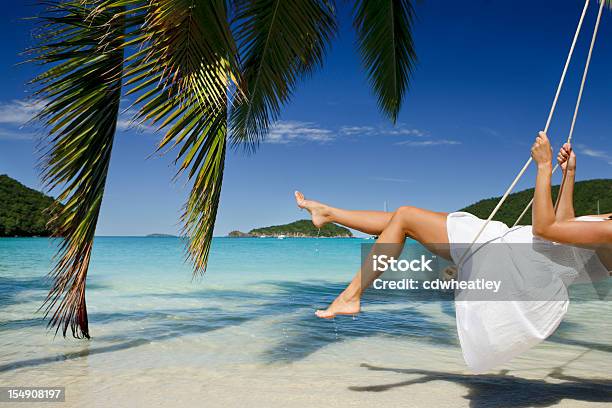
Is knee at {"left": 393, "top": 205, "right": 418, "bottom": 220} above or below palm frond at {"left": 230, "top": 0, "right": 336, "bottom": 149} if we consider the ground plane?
below

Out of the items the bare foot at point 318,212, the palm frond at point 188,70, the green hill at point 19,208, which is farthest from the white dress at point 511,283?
the green hill at point 19,208

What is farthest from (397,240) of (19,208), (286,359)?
(19,208)

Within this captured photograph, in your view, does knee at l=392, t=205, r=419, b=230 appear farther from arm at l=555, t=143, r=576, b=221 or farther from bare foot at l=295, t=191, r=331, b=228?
arm at l=555, t=143, r=576, b=221

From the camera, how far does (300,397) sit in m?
2.95

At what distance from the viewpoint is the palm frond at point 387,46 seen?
5.21m

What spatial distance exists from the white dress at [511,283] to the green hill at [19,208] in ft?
133

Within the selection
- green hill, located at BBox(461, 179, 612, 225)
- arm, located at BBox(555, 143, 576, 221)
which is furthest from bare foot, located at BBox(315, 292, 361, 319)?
green hill, located at BBox(461, 179, 612, 225)

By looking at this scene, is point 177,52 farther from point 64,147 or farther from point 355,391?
point 355,391

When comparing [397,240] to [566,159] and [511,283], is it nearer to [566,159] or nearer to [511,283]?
[511,283]

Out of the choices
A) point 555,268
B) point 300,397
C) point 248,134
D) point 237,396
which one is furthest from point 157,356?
point 555,268

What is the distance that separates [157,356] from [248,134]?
86.8 inches

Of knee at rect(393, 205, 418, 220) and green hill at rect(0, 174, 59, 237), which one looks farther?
green hill at rect(0, 174, 59, 237)

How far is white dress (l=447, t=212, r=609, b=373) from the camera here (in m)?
2.30

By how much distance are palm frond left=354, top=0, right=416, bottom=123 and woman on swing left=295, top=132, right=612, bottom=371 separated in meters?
3.29
